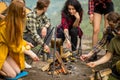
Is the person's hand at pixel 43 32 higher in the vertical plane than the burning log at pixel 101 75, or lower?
higher

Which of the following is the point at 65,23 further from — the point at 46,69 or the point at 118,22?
the point at 118,22

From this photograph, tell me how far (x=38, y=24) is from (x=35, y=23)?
9cm

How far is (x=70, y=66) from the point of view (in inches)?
212

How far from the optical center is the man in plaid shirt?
546 centimetres

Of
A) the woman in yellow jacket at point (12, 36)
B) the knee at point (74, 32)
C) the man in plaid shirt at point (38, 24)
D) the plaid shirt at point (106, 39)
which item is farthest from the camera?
the knee at point (74, 32)

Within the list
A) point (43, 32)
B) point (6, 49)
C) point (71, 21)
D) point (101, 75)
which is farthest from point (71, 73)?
point (71, 21)

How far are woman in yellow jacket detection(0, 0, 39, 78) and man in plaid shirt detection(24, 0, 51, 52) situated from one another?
2.69 feet

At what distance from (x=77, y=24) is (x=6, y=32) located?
6.11 ft

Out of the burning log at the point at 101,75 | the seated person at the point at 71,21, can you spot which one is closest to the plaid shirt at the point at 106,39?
the burning log at the point at 101,75

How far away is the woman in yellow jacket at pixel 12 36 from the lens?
177 inches

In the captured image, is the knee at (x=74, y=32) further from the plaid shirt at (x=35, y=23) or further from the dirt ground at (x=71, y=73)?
the dirt ground at (x=71, y=73)

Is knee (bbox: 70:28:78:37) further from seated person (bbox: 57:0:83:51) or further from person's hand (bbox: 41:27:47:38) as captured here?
person's hand (bbox: 41:27:47:38)

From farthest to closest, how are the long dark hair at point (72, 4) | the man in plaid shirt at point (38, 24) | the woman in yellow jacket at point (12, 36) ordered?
the long dark hair at point (72, 4)
the man in plaid shirt at point (38, 24)
the woman in yellow jacket at point (12, 36)

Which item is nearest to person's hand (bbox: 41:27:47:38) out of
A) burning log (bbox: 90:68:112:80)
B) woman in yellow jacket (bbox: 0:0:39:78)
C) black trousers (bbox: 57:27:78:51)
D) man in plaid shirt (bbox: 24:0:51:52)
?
man in plaid shirt (bbox: 24:0:51:52)
